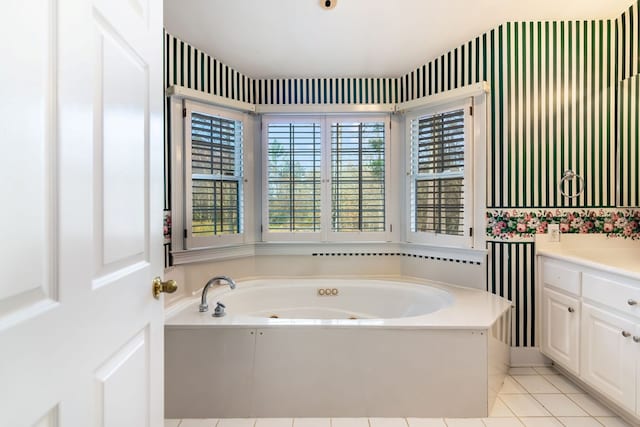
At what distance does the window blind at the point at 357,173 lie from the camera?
317 centimetres

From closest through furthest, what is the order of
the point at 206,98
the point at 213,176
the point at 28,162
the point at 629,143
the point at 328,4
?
1. the point at 28,162
2. the point at 328,4
3. the point at 629,143
4. the point at 206,98
5. the point at 213,176

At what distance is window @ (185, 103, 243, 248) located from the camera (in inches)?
105

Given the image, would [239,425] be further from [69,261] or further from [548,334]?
[548,334]

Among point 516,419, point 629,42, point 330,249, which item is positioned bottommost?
point 516,419

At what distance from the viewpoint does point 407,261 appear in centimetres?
314

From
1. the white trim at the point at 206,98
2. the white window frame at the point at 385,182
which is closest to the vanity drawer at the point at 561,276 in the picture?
the white window frame at the point at 385,182

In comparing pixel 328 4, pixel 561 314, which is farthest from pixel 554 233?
pixel 328 4

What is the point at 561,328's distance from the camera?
2322 mm

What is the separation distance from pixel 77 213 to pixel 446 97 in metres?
2.74

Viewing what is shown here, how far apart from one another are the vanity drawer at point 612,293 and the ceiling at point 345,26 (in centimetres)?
183

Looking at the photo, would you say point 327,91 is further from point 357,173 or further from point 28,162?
point 28,162

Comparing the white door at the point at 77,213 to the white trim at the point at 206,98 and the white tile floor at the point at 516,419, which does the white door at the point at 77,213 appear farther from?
the white trim at the point at 206,98

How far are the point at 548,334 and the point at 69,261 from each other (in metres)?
2.84

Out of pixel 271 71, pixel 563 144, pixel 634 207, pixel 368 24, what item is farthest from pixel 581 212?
pixel 271 71
